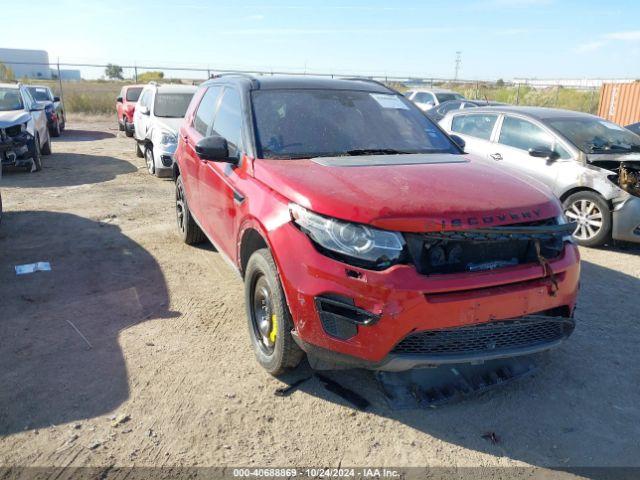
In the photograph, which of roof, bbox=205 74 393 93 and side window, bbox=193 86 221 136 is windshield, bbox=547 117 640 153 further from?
side window, bbox=193 86 221 136

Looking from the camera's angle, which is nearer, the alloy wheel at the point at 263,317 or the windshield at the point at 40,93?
the alloy wheel at the point at 263,317

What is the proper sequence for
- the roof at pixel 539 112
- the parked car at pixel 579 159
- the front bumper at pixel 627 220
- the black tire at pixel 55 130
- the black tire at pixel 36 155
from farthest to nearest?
the black tire at pixel 55 130
the black tire at pixel 36 155
the roof at pixel 539 112
the parked car at pixel 579 159
the front bumper at pixel 627 220

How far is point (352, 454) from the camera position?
9.00ft

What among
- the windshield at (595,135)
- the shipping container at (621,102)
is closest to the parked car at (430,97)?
the shipping container at (621,102)

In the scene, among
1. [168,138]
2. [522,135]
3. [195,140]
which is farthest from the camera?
[168,138]

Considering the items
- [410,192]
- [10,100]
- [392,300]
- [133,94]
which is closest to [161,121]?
[10,100]

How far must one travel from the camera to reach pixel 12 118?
33.6 ft

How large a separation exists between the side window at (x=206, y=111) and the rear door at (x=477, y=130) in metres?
4.10

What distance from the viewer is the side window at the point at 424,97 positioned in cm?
1920

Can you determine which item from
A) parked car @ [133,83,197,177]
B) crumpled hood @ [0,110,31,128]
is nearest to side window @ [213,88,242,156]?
parked car @ [133,83,197,177]

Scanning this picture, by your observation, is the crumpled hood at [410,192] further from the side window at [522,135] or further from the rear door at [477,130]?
the rear door at [477,130]

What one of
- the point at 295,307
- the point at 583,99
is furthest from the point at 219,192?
the point at 583,99

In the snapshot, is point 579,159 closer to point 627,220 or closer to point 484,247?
point 627,220

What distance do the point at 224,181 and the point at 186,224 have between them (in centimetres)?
204
